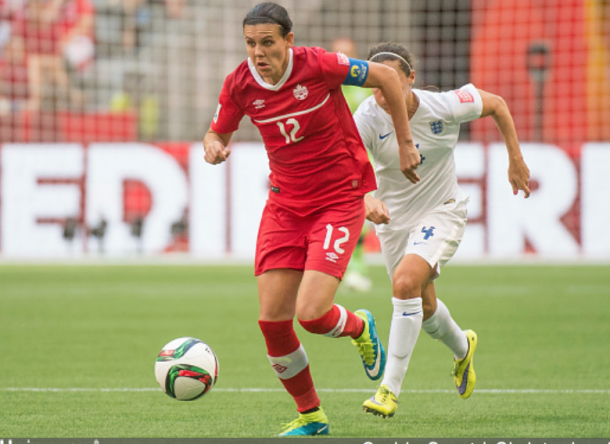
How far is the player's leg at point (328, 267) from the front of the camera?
16.4ft

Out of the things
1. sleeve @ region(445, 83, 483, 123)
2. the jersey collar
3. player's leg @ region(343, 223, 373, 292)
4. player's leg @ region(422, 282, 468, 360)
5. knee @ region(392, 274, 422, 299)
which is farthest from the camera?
player's leg @ region(343, 223, 373, 292)

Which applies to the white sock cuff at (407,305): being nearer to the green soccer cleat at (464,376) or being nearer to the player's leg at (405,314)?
the player's leg at (405,314)

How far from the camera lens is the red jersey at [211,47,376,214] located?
5.07 m

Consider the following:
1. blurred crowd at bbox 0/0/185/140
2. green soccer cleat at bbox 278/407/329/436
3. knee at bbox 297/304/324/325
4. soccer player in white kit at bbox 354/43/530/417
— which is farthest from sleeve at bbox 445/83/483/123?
blurred crowd at bbox 0/0/185/140

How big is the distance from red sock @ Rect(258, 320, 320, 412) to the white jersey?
1155 mm

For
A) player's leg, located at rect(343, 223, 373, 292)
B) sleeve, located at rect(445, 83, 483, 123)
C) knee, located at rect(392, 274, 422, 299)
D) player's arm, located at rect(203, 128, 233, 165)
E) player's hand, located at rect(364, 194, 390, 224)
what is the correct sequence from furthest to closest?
player's leg, located at rect(343, 223, 373, 292) → sleeve, located at rect(445, 83, 483, 123) → knee, located at rect(392, 274, 422, 299) → player's hand, located at rect(364, 194, 390, 224) → player's arm, located at rect(203, 128, 233, 165)

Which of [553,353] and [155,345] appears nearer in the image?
[553,353]

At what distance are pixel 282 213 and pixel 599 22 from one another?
16.4m

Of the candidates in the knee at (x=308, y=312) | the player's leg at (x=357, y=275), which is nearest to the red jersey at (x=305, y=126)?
the knee at (x=308, y=312)


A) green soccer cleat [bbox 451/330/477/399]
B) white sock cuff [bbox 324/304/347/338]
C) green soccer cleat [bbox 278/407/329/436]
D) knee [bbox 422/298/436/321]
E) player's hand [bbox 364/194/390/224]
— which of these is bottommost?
green soccer cleat [bbox 451/330/477/399]

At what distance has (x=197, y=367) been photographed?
5281 millimetres

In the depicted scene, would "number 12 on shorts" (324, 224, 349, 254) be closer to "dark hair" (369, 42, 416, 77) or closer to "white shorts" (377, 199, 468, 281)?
"white shorts" (377, 199, 468, 281)
